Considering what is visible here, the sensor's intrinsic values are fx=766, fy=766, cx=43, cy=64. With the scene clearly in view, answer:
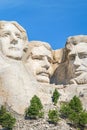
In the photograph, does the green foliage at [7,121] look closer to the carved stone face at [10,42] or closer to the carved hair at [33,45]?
the carved stone face at [10,42]

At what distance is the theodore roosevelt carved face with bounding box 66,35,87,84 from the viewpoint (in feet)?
112

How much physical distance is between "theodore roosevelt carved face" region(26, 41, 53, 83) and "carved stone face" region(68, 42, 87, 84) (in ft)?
3.39

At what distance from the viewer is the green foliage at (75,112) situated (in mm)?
29984

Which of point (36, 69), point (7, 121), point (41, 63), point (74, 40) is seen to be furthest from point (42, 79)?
point (7, 121)

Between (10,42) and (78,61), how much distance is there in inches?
127

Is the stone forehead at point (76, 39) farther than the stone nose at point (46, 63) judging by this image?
Yes

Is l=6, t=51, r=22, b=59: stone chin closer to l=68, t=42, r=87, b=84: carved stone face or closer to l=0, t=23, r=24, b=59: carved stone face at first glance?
l=0, t=23, r=24, b=59: carved stone face

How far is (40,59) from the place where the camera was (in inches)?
1383

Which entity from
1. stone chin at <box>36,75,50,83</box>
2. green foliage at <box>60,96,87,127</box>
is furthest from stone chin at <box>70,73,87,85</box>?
green foliage at <box>60,96,87,127</box>

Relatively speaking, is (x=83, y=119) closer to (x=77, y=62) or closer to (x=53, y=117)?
(x=53, y=117)

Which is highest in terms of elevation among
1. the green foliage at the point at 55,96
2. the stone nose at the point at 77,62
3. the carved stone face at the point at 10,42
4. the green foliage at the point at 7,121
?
the carved stone face at the point at 10,42

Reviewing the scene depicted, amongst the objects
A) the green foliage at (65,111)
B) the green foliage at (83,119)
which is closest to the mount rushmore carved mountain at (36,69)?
the green foliage at (65,111)

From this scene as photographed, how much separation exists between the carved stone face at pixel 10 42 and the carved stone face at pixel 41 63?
3.20ft

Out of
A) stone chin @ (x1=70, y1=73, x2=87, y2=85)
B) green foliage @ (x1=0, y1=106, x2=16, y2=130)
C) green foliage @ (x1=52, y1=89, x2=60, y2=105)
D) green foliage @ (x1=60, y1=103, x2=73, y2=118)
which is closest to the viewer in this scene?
green foliage @ (x1=0, y1=106, x2=16, y2=130)
